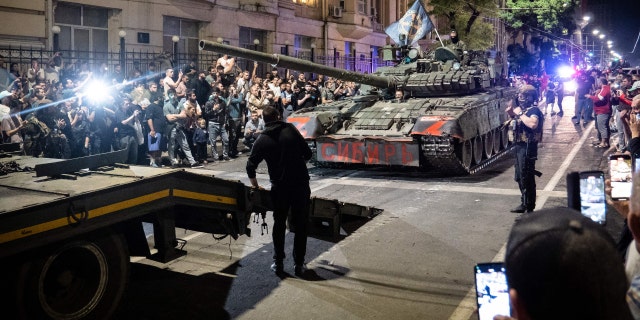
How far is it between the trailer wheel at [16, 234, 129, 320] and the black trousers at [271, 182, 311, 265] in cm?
175

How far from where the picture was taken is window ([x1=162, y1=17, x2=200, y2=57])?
71.6 ft

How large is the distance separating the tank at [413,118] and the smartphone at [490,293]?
7426 mm

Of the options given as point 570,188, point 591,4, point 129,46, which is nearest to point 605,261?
point 570,188

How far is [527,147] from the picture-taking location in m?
9.52

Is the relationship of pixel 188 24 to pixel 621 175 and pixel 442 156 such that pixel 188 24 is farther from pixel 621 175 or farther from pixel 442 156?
pixel 621 175

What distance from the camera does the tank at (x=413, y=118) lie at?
12047 millimetres

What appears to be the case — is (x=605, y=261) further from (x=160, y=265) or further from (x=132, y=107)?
(x=132, y=107)

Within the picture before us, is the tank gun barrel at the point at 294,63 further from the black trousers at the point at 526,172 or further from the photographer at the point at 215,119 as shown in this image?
the black trousers at the point at 526,172

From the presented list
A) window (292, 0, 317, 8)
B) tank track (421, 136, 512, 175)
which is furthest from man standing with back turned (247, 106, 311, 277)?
window (292, 0, 317, 8)

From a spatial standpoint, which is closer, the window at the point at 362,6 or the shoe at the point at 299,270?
the shoe at the point at 299,270

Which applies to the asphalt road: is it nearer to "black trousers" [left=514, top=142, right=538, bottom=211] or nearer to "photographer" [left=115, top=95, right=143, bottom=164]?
"black trousers" [left=514, top=142, right=538, bottom=211]

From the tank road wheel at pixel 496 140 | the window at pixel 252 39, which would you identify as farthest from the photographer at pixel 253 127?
the window at pixel 252 39

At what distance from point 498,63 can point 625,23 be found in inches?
240

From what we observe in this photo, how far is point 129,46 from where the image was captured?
1975 cm
